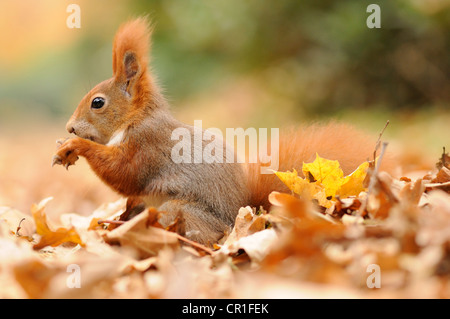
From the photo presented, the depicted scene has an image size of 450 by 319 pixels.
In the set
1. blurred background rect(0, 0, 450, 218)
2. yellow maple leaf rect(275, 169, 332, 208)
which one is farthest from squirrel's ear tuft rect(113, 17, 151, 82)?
blurred background rect(0, 0, 450, 218)

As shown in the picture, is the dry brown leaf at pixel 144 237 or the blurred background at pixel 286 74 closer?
the dry brown leaf at pixel 144 237

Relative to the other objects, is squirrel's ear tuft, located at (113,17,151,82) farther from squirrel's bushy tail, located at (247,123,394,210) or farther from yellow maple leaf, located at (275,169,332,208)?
yellow maple leaf, located at (275,169,332,208)

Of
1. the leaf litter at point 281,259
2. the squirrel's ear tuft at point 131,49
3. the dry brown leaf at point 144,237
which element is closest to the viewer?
A: the leaf litter at point 281,259

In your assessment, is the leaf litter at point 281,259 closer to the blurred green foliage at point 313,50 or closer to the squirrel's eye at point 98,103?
the squirrel's eye at point 98,103

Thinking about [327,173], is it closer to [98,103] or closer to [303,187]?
[303,187]

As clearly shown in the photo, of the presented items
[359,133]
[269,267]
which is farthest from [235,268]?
[359,133]

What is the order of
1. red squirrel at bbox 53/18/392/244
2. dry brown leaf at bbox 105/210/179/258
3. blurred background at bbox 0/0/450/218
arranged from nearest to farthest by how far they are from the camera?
dry brown leaf at bbox 105/210/179/258, red squirrel at bbox 53/18/392/244, blurred background at bbox 0/0/450/218

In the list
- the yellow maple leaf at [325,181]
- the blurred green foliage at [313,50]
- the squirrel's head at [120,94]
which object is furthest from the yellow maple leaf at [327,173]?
the blurred green foliage at [313,50]
